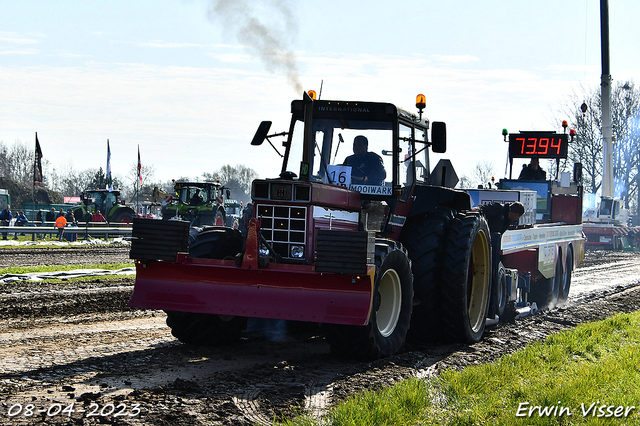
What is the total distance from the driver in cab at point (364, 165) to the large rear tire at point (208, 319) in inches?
62.0

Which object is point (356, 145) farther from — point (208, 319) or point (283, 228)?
point (208, 319)

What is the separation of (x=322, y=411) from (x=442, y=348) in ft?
11.3

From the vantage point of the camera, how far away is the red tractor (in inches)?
269

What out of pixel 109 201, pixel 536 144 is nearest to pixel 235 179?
pixel 109 201

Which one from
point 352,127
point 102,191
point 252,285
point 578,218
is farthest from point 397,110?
point 102,191

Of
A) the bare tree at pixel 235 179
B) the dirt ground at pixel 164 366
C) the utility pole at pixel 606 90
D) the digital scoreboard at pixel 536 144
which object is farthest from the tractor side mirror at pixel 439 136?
the bare tree at pixel 235 179

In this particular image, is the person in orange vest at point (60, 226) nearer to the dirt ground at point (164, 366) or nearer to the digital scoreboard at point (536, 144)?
the dirt ground at point (164, 366)

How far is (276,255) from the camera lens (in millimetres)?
7566

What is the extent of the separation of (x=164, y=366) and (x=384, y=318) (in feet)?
7.55

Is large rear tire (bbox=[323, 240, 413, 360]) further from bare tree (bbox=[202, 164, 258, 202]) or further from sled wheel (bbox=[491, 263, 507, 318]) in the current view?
bare tree (bbox=[202, 164, 258, 202])

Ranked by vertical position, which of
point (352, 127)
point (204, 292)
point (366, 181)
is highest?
point (352, 127)

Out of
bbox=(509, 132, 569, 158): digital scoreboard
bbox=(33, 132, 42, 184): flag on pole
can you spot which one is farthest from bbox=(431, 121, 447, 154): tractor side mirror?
bbox=(33, 132, 42, 184): flag on pole

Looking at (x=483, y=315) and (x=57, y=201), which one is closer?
(x=483, y=315)

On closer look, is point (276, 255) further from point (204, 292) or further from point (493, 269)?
point (493, 269)
